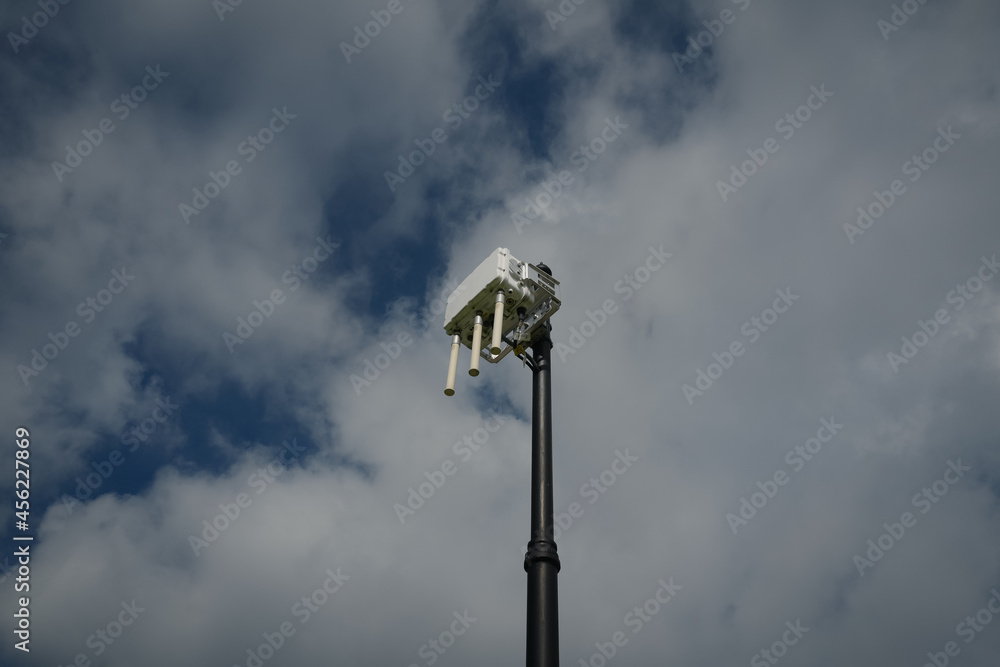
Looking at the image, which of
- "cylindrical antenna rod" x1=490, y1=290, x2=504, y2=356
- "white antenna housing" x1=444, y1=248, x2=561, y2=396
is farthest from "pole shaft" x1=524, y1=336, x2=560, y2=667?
"white antenna housing" x1=444, y1=248, x2=561, y2=396

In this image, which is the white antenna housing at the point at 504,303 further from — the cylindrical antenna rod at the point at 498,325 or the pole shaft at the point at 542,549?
the pole shaft at the point at 542,549

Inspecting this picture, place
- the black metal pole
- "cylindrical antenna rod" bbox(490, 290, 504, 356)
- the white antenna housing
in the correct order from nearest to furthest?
1. the black metal pole
2. "cylindrical antenna rod" bbox(490, 290, 504, 356)
3. the white antenna housing

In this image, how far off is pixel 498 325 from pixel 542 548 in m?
3.03

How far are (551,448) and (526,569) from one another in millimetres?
1501

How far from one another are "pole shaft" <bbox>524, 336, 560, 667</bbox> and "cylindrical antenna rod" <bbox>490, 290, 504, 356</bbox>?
0.74m

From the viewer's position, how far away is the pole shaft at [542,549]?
264 inches

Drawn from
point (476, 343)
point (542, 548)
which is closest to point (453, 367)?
point (476, 343)

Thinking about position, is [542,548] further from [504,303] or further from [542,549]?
[504,303]

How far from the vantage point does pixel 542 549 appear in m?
7.27

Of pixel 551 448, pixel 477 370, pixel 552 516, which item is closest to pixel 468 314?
pixel 477 370

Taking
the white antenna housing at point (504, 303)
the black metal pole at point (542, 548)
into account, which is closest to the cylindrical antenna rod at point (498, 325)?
the white antenna housing at point (504, 303)

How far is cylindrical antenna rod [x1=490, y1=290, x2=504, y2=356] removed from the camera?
871cm

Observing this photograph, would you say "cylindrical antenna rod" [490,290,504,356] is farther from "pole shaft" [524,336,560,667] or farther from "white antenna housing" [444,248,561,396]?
"pole shaft" [524,336,560,667]

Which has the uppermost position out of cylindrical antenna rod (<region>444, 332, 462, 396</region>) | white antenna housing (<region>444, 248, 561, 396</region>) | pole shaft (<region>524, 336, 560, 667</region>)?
white antenna housing (<region>444, 248, 561, 396</region>)
